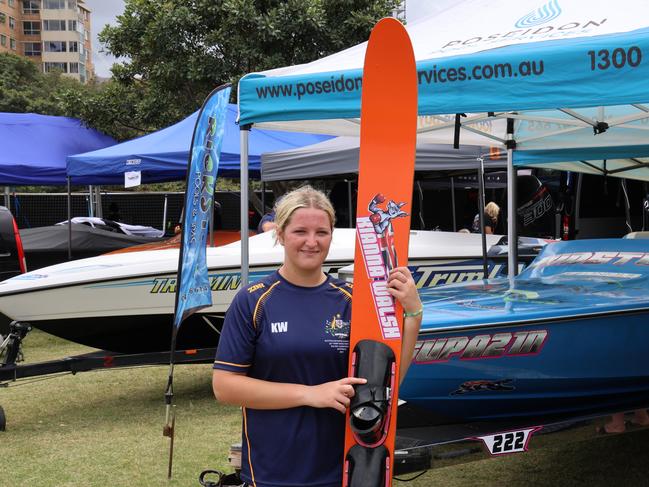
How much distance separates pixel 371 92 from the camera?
2.73 m

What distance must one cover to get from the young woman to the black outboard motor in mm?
7207

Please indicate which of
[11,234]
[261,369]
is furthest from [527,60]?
[11,234]

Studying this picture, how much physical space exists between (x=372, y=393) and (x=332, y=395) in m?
0.16

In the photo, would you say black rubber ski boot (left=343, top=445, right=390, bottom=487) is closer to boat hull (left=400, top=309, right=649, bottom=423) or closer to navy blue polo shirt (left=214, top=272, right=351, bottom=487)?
navy blue polo shirt (left=214, top=272, right=351, bottom=487)

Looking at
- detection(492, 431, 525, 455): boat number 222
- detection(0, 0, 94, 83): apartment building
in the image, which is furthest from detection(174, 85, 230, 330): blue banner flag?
detection(0, 0, 94, 83): apartment building

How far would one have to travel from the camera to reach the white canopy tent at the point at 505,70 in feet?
11.2

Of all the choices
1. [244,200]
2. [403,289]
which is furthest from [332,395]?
[244,200]

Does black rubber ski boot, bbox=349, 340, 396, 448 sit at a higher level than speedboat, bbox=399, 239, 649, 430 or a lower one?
higher

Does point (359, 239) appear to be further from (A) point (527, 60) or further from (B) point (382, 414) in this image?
(A) point (527, 60)

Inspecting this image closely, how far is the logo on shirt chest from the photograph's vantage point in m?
2.20

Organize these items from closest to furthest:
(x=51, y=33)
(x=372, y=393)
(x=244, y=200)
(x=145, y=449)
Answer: (x=372, y=393), (x=244, y=200), (x=145, y=449), (x=51, y=33)

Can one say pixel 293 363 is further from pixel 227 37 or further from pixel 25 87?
pixel 25 87

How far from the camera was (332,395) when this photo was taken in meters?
2.14

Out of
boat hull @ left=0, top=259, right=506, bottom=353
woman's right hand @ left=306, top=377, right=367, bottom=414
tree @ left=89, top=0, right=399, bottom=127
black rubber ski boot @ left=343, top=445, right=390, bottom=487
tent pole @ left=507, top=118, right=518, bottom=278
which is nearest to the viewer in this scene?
woman's right hand @ left=306, top=377, right=367, bottom=414
